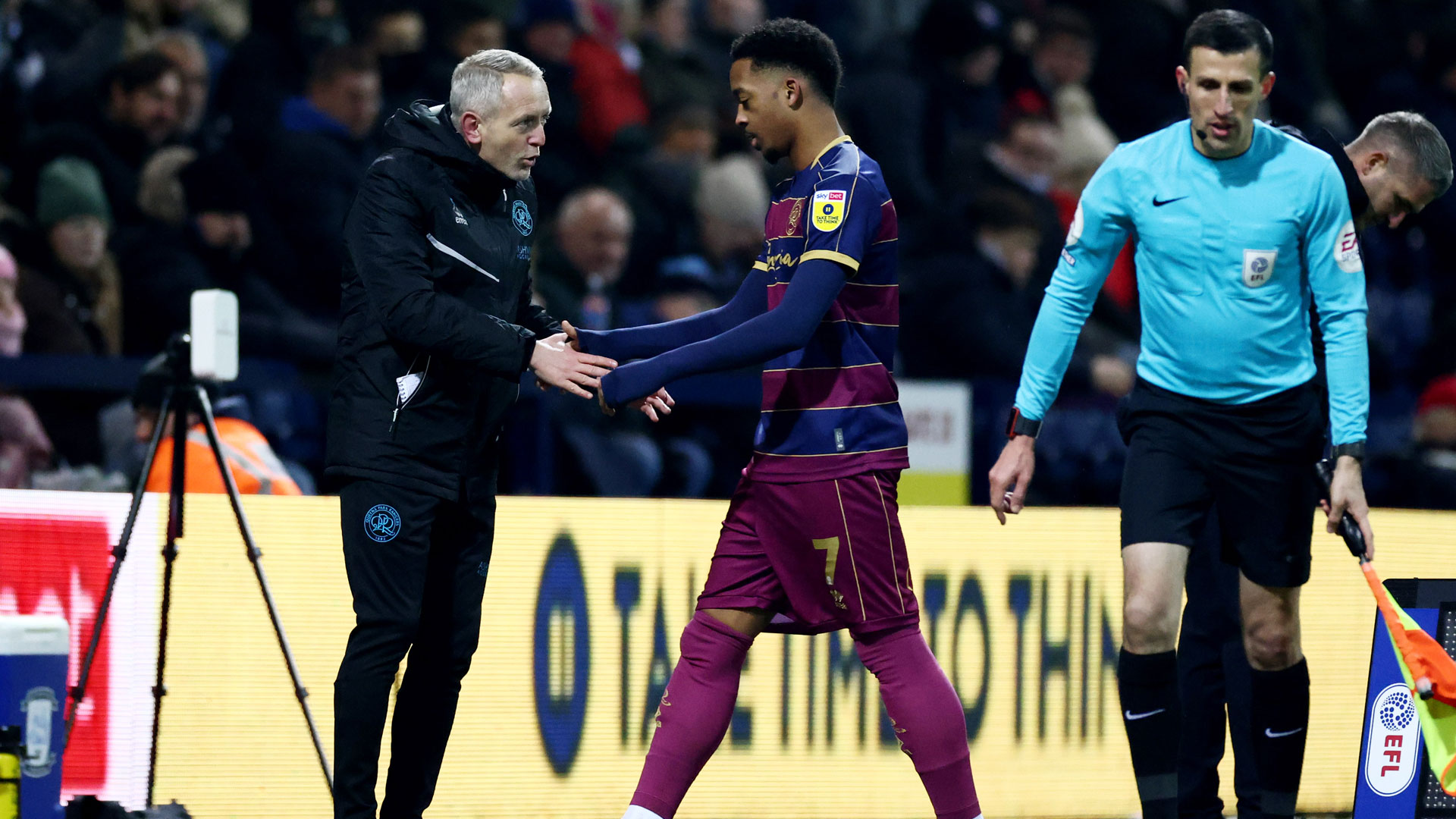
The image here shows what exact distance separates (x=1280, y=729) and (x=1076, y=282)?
1.39 meters

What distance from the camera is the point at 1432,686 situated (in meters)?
4.97

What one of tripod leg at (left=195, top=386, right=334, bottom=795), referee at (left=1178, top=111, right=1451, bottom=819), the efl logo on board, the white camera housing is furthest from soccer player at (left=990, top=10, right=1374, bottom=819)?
the white camera housing

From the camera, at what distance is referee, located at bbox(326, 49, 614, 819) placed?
4836 mm

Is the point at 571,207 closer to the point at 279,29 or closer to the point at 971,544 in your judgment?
the point at 279,29

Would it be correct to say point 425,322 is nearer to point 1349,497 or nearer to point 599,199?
point 1349,497

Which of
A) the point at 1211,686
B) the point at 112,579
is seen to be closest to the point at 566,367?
the point at 112,579

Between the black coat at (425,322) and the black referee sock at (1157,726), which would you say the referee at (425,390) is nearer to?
the black coat at (425,322)

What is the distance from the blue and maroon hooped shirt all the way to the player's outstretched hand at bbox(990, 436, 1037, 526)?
38cm

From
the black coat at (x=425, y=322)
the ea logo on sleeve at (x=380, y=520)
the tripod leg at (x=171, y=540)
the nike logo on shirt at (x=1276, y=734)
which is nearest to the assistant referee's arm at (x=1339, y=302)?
the nike logo on shirt at (x=1276, y=734)

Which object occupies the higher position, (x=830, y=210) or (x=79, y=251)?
(x=79, y=251)

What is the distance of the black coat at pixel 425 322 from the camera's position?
480cm

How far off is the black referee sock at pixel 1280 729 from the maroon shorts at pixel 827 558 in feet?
3.97

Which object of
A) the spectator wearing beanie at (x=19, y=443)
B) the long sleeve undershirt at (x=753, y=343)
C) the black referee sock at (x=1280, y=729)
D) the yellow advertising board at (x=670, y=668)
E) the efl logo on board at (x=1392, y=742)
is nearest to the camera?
the long sleeve undershirt at (x=753, y=343)

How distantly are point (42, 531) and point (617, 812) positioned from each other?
2108 millimetres
